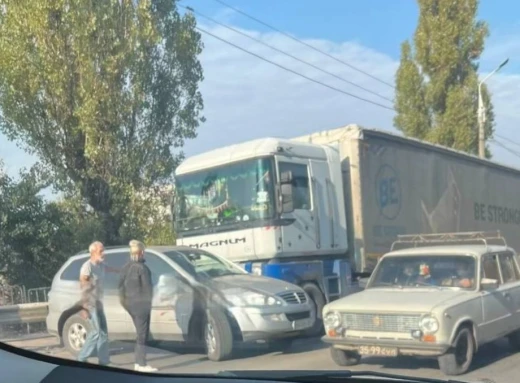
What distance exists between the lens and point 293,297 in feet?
32.4

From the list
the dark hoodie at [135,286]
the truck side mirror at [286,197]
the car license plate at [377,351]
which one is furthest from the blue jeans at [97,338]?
the truck side mirror at [286,197]

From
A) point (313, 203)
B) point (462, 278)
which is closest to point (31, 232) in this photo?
point (462, 278)

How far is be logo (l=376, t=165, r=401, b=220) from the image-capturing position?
1360cm

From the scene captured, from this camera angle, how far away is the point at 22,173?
16.4ft

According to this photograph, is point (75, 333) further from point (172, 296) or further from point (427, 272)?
point (427, 272)

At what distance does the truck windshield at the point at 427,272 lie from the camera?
9.04m

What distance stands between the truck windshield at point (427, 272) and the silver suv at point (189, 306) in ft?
4.63

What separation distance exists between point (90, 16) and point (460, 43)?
25.1 metres

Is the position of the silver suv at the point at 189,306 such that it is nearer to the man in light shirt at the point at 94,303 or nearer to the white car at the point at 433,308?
the man in light shirt at the point at 94,303

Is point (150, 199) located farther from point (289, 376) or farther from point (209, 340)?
point (289, 376)

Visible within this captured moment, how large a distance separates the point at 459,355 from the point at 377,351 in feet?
2.91

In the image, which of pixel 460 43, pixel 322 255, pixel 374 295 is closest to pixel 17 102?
pixel 374 295

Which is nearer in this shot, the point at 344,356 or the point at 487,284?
the point at 344,356

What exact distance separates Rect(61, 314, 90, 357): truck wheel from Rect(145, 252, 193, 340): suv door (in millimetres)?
1497
